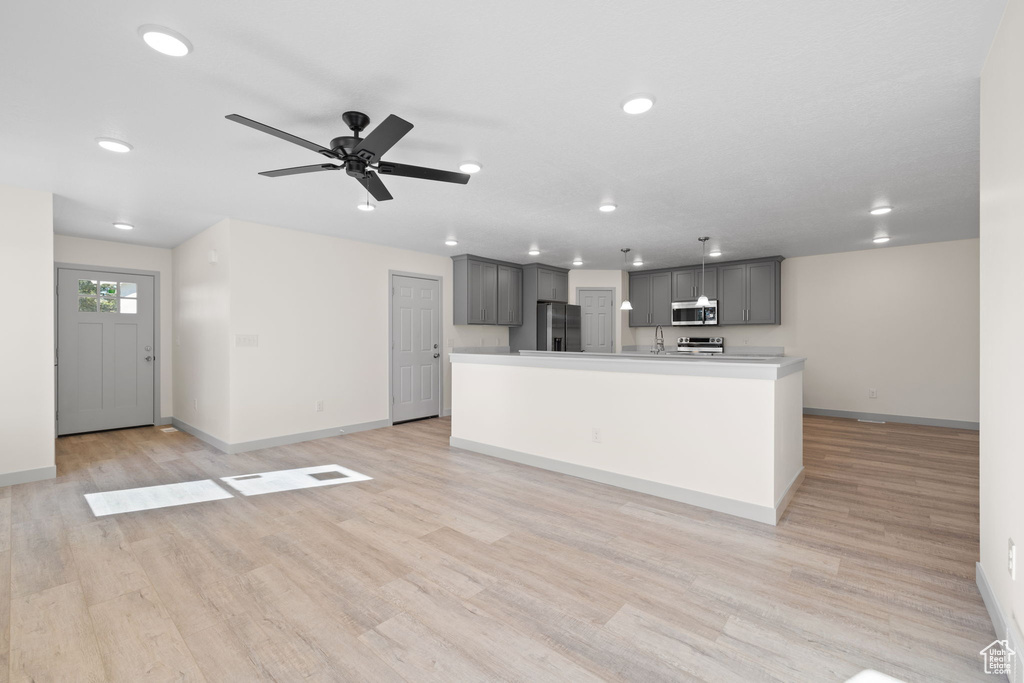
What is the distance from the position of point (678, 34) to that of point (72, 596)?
3.68 meters

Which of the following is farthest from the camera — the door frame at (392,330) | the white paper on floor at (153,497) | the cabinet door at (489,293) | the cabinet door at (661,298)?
the cabinet door at (661,298)

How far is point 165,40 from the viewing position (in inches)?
73.5

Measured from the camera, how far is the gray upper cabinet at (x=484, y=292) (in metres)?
7.00

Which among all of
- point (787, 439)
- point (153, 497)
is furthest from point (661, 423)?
point (153, 497)

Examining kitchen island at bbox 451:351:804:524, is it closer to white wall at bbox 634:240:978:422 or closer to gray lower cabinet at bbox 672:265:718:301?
white wall at bbox 634:240:978:422

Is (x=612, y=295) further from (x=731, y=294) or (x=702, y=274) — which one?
(x=731, y=294)

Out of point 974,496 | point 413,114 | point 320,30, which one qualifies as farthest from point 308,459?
point 974,496

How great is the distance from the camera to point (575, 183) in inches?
148

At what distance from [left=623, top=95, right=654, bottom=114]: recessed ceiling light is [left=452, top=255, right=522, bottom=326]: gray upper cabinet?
4.61m

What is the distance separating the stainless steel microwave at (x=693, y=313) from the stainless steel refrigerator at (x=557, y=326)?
5.47ft

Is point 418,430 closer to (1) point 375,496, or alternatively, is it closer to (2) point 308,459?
(2) point 308,459

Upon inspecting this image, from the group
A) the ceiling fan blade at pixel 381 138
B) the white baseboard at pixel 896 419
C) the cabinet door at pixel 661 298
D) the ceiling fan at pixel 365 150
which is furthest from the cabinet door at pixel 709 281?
the ceiling fan blade at pixel 381 138

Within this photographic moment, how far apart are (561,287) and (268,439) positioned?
5140 mm

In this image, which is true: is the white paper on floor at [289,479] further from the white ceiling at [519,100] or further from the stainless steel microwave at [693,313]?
→ the stainless steel microwave at [693,313]
